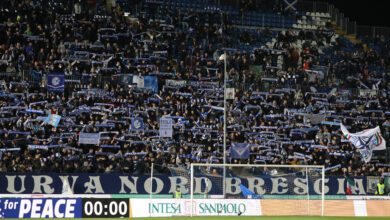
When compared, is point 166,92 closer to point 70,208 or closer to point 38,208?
point 70,208

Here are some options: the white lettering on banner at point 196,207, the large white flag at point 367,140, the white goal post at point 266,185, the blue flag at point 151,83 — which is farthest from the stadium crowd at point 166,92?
the white lettering on banner at point 196,207

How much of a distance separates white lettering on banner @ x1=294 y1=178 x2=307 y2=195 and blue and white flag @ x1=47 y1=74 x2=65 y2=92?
12.8 meters

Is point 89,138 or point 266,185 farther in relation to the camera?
point 89,138

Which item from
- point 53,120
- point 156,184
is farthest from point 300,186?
point 53,120

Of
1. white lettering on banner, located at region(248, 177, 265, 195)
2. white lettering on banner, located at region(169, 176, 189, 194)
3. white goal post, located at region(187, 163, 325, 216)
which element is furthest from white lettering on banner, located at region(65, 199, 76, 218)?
white lettering on banner, located at region(248, 177, 265, 195)

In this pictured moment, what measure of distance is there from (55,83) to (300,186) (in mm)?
13431

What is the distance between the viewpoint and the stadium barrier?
83.1ft

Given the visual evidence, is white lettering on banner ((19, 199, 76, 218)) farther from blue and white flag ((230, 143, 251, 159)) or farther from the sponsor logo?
blue and white flag ((230, 143, 251, 159))

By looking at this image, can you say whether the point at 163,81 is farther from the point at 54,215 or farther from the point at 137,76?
the point at 54,215

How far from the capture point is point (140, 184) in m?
34.8

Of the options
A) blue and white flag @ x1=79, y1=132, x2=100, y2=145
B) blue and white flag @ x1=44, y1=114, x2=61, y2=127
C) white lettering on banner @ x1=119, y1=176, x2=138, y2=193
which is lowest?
white lettering on banner @ x1=119, y1=176, x2=138, y2=193

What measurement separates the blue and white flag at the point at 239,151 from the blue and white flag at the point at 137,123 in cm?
453

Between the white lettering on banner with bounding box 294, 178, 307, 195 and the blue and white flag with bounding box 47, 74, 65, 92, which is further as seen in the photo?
the blue and white flag with bounding box 47, 74, 65, 92

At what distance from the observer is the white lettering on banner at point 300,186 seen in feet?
105
